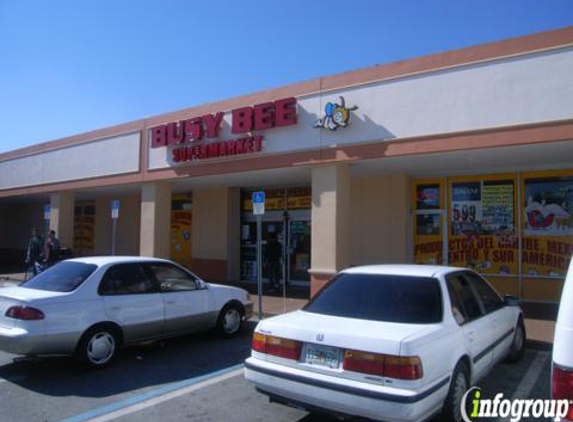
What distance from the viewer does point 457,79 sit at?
30.6ft

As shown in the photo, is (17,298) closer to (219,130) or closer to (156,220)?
(219,130)

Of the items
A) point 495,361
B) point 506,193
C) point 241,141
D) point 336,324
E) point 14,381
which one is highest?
point 241,141

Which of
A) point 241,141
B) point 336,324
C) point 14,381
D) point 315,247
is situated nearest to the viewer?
point 336,324

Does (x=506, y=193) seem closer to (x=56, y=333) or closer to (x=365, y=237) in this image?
(x=365, y=237)

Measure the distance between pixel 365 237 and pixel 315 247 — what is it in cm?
281

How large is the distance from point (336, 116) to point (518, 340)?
5941mm

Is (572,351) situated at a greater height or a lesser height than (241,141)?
lesser

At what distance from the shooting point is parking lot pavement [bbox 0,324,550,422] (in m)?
4.98

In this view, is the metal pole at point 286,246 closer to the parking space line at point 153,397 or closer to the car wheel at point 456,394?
the parking space line at point 153,397

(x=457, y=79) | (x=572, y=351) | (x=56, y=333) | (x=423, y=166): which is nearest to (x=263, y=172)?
(x=423, y=166)

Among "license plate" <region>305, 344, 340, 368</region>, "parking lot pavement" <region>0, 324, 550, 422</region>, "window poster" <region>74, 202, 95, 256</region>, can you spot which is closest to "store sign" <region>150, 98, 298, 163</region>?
"parking lot pavement" <region>0, 324, 550, 422</region>

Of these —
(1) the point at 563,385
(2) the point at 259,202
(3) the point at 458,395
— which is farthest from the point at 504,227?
(1) the point at 563,385

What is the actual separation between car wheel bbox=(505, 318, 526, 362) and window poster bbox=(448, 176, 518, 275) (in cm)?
505

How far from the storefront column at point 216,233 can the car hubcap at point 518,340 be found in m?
10.8
